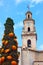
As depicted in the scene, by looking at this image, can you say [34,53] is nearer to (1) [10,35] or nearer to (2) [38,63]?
(2) [38,63]

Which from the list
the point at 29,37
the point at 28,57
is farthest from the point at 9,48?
the point at 29,37

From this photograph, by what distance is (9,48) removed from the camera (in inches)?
603

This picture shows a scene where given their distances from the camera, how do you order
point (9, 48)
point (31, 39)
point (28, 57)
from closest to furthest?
point (9, 48), point (28, 57), point (31, 39)

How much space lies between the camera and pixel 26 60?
52.3 meters

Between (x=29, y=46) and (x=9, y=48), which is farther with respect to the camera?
(x=29, y=46)

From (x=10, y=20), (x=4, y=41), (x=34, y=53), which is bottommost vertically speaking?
(x=4, y=41)

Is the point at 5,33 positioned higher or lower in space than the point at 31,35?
lower

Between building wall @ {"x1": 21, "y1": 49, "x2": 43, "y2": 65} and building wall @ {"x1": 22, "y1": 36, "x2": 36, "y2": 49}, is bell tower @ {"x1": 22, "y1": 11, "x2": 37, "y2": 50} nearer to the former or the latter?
building wall @ {"x1": 22, "y1": 36, "x2": 36, "y2": 49}

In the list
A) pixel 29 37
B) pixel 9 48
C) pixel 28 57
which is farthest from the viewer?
pixel 29 37

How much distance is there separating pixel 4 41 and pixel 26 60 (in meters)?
37.0

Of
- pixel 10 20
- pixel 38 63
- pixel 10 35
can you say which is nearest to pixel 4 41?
pixel 10 35

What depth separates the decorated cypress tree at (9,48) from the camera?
14884 mm

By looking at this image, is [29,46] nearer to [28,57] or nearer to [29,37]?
[29,37]

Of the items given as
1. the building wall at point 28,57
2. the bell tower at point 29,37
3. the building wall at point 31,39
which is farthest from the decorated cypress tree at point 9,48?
the building wall at point 31,39
